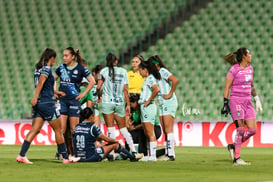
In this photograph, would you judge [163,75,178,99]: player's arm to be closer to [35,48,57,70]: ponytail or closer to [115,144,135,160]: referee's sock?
[115,144,135,160]: referee's sock

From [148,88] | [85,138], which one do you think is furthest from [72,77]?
[148,88]

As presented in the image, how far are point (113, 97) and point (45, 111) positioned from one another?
192 cm

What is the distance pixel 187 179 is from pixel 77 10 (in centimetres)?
2050

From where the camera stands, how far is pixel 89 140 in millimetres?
12719

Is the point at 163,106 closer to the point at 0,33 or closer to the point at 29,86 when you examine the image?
the point at 29,86

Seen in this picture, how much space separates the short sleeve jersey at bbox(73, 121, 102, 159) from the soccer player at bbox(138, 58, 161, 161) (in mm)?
1117

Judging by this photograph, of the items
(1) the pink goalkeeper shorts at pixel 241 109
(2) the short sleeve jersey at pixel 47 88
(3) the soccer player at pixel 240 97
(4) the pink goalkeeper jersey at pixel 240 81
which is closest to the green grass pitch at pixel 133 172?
(3) the soccer player at pixel 240 97

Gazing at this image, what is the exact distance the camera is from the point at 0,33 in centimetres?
2912

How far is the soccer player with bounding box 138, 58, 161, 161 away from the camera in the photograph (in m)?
13.5

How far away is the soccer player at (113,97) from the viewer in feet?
45.5

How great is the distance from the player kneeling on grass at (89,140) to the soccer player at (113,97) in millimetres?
869

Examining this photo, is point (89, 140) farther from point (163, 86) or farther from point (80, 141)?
point (163, 86)

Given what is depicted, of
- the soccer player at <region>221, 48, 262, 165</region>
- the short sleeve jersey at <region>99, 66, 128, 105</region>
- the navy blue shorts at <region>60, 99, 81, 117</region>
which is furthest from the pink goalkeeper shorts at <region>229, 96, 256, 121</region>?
the navy blue shorts at <region>60, 99, 81, 117</region>

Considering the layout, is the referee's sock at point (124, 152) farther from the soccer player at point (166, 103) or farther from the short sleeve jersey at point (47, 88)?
the short sleeve jersey at point (47, 88)
